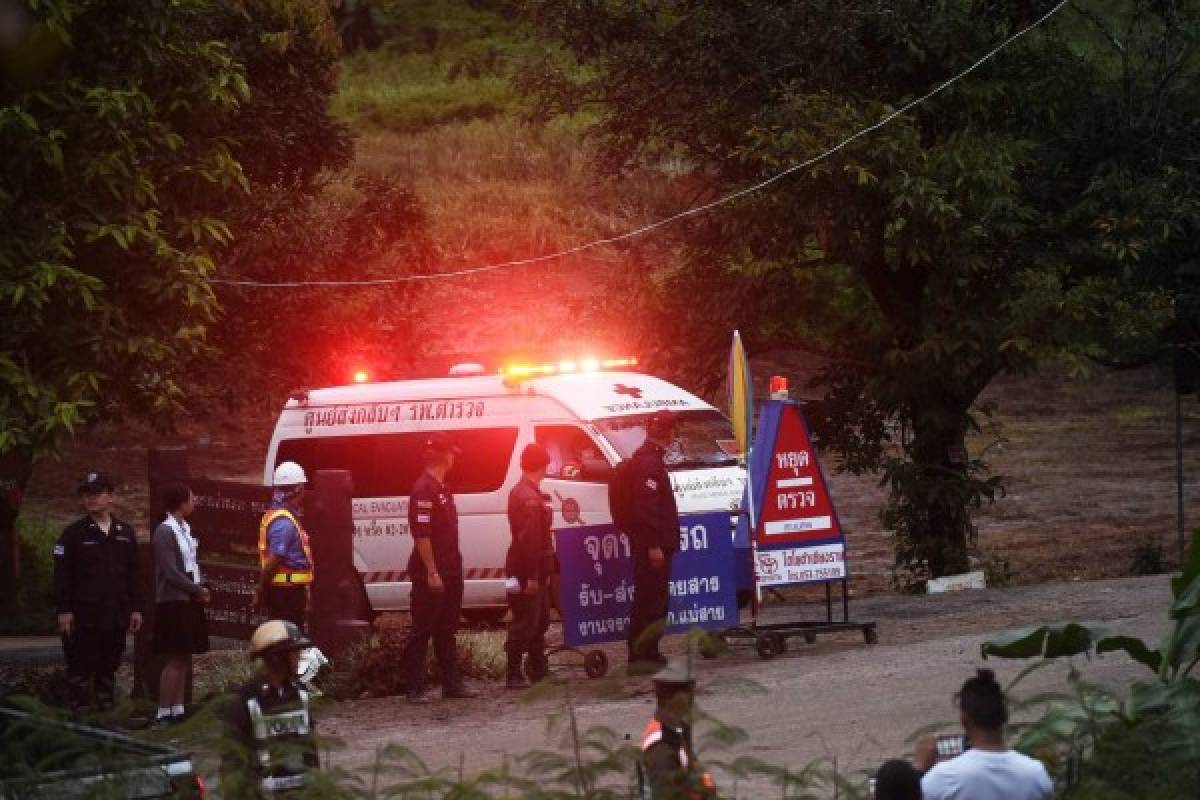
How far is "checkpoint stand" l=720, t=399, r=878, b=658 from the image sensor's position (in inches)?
675

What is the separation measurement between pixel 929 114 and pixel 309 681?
11624mm

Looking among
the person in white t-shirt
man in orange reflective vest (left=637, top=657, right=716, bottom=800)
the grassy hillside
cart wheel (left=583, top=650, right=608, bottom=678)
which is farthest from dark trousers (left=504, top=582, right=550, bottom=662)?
the grassy hillside

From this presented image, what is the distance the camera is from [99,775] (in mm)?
6441

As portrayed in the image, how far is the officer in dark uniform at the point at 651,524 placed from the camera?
15797mm

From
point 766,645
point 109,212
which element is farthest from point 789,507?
point 109,212

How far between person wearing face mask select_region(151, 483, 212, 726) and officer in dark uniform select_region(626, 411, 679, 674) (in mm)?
3308

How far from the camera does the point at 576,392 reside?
20812 mm

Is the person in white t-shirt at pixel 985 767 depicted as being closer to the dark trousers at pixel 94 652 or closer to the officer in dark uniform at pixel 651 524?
the dark trousers at pixel 94 652

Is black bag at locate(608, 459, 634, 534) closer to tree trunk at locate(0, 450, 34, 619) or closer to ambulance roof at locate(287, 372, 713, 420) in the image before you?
ambulance roof at locate(287, 372, 713, 420)

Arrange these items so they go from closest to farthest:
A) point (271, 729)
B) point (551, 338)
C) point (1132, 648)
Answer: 1. point (271, 729)
2. point (1132, 648)
3. point (551, 338)

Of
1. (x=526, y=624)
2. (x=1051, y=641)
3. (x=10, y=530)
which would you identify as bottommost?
(x=1051, y=641)

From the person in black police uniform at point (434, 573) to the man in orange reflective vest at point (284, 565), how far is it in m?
0.84

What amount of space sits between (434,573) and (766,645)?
10.00 ft

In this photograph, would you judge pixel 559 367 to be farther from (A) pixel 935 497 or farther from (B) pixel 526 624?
(A) pixel 935 497
